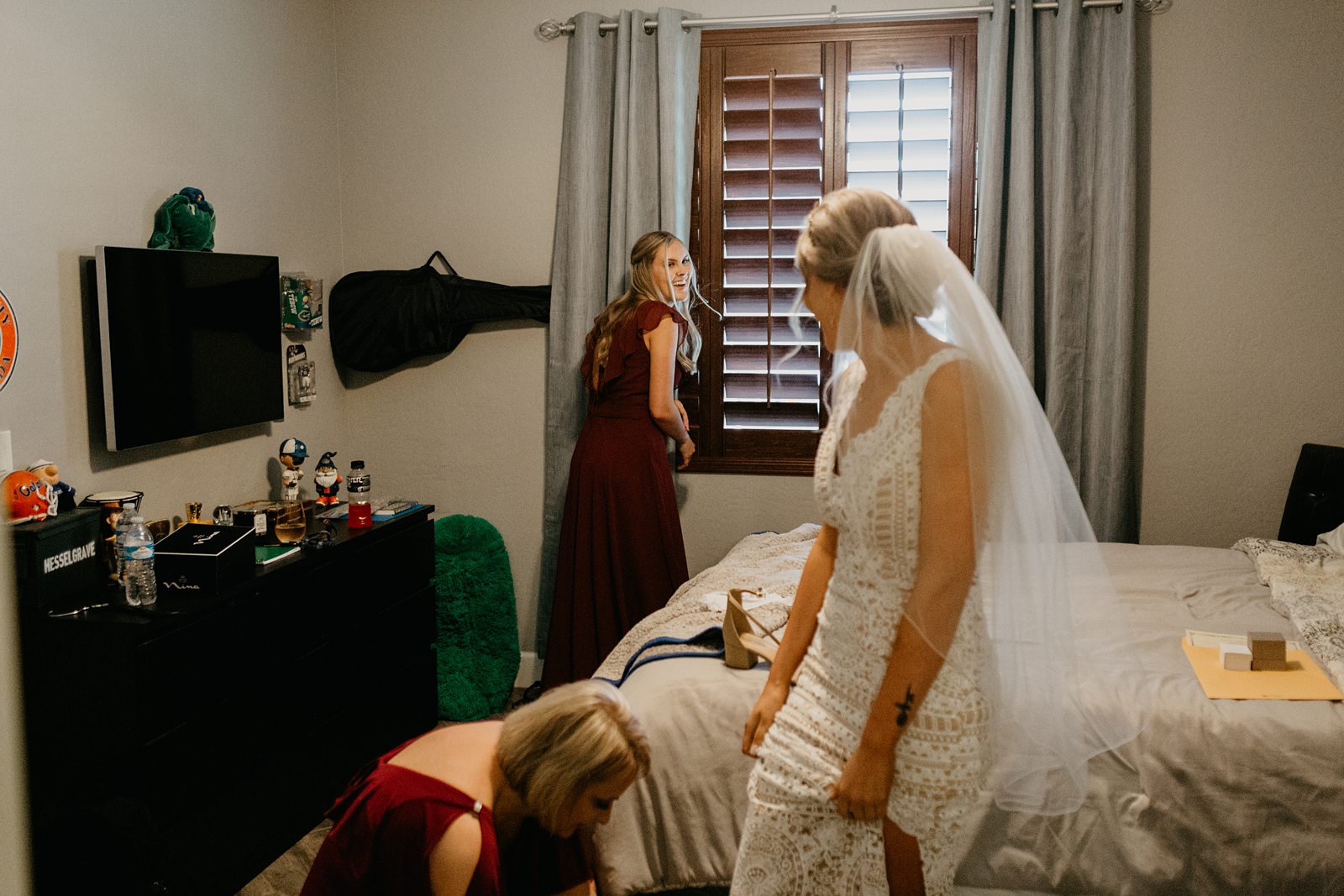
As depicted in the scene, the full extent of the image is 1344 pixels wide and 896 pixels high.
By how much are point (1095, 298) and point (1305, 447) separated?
→ 841mm

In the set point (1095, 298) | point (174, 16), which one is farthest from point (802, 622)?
point (174, 16)

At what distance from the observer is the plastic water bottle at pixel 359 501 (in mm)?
3377

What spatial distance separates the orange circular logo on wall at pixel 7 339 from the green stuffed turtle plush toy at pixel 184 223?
1.78 feet

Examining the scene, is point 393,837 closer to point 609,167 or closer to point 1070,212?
point 609,167

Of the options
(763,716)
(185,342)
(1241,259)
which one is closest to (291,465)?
(185,342)

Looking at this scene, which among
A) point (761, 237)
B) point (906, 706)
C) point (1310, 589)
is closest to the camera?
point (906, 706)

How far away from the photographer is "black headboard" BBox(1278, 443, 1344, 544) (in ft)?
11.3

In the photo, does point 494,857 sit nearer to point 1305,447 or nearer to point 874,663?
point 874,663

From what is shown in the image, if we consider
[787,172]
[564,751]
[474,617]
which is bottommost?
[474,617]

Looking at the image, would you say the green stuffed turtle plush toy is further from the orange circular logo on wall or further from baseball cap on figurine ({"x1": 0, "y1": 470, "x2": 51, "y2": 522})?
baseball cap on figurine ({"x1": 0, "y1": 470, "x2": 51, "y2": 522})

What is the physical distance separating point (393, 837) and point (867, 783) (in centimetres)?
69

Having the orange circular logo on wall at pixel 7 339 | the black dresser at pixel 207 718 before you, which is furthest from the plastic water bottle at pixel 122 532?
the orange circular logo on wall at pixel 7 339

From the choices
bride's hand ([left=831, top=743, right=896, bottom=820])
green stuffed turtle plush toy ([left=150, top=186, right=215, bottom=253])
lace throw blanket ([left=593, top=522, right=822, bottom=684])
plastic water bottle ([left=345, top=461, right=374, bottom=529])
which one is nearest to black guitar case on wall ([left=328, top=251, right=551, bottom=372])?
plastic water bottle ([left=345, top=461, right=374, bottom=529])

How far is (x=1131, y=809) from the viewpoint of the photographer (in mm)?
2105
